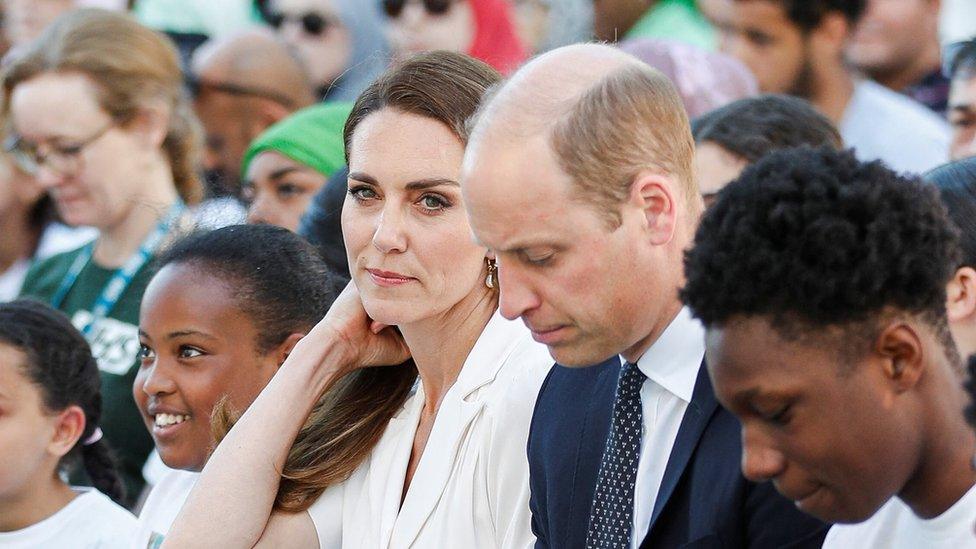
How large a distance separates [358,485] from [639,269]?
1055 millimetres

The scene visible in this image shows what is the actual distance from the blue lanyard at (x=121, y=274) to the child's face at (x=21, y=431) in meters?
0.93

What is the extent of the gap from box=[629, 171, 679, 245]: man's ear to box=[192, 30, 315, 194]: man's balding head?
12.3 ft

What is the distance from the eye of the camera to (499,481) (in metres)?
2.80

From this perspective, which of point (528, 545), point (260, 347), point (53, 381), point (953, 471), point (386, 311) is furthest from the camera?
point (53, 381)

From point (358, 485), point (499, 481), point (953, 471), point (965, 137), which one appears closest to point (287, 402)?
point (358, 485)

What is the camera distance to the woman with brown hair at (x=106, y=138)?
16.6ft

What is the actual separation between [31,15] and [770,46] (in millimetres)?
3865

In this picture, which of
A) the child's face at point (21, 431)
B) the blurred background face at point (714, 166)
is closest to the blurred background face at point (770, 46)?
the blurred background face at point (714, 166)

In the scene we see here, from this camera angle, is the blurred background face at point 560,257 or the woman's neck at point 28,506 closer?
the blurred background face at point 560,257

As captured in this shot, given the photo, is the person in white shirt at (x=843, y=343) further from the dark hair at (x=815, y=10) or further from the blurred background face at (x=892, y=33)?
the blurred background face at (x=892, y=33)

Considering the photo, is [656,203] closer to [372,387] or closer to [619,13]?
[372,387]

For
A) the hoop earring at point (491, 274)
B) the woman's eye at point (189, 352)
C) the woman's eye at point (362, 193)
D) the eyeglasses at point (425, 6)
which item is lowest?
the woman's eye at point (189, 352)

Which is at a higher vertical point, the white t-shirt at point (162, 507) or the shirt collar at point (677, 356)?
the shirt collar at point (677, 356)

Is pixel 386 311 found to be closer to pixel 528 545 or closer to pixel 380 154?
pixel 380 154
